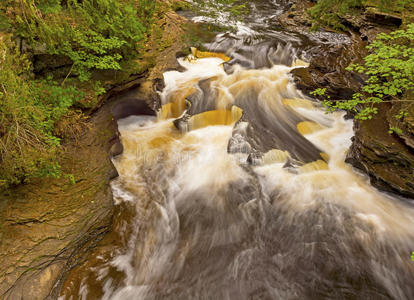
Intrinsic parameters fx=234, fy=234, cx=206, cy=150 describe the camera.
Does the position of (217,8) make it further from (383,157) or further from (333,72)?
(383,157)

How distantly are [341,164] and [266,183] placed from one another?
1933 millimetres

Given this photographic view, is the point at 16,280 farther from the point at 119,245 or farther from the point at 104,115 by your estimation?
the point at 104,115

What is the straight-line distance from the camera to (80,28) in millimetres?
4934

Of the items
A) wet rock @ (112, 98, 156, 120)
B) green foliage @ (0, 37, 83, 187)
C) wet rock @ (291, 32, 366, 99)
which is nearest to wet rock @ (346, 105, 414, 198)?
wet rock @ (291, 32, 366, 99)

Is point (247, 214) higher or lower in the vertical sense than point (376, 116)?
lower

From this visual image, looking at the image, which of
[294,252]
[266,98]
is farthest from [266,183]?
[266,98]

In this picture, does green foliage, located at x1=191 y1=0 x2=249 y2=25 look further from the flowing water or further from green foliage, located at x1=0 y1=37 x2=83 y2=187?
green foliage, located at x1=0 y1=37 x2=83 y2=187

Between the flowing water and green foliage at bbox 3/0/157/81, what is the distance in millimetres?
1764

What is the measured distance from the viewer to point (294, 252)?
401 centimetres

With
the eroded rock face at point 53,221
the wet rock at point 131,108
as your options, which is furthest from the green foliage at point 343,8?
the eroded rock face at point 53,221

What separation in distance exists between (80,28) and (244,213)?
5.12 metres

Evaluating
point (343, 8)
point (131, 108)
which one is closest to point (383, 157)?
point (131, 108)

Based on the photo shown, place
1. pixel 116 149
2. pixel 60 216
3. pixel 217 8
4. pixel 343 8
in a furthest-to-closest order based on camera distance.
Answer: pixel 343 8 < pixel 217 8 < pixel 116 149 < pixel 60 216

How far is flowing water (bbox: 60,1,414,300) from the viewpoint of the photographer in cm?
358
